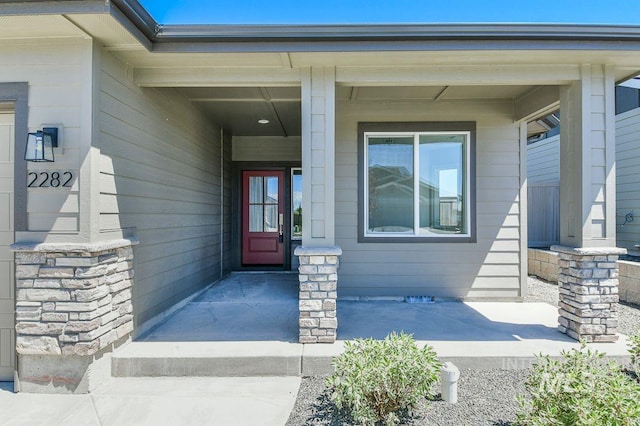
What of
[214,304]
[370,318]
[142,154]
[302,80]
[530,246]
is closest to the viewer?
[302,80]

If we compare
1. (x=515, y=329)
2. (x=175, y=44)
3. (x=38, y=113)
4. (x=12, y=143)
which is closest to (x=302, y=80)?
(x=175, y=44)

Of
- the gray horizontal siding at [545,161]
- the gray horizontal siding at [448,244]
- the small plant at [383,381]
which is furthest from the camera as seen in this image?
the gray horizontal siding at [545,161]

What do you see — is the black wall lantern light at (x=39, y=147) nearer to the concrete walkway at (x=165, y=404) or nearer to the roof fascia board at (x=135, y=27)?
the roof fascia board at (x=135, y=27)

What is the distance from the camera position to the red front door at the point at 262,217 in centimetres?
721

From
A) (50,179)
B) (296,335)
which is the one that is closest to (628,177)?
(296,335)

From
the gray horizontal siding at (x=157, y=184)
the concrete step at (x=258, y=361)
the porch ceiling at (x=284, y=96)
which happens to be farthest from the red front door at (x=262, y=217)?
the concrete step at (x=258, y=361)

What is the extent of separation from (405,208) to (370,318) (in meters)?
1.71

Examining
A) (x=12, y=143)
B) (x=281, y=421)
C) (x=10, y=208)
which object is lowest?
(x=281, y=421)

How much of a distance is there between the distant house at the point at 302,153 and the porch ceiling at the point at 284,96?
1.6 inches

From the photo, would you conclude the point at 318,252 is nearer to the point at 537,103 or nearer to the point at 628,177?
the point at 537,103

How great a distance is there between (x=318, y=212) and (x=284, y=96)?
1826mm

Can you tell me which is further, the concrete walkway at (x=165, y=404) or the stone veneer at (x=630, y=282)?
the stone veneer at (x=630, y=282)

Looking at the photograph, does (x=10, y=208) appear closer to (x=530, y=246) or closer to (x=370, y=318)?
(x=370, y=318)

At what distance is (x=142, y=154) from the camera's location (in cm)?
375
